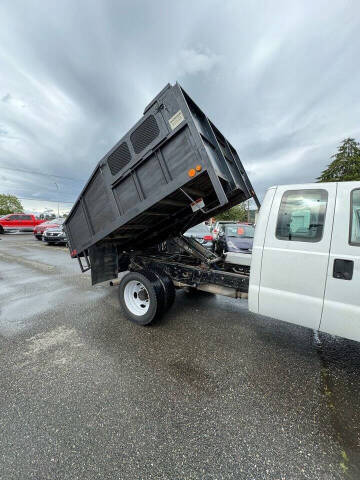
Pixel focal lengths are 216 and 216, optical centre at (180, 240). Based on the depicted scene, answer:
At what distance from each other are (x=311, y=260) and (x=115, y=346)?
277 centimetres

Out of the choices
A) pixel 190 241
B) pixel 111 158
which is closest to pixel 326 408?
pixel 190 241

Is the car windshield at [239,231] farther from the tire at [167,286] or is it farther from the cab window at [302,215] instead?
the cab window at [302,215]

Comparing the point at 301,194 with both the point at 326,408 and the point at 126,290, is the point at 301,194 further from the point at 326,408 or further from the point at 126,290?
the point at 126,290

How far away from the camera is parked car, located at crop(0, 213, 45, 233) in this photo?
794 inches

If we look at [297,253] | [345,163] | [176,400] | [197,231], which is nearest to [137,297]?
[176,400]

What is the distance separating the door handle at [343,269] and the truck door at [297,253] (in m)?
0.09

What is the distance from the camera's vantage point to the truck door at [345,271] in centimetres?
214

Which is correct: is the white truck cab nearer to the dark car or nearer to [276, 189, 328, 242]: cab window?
[276, 189, 328, 242]: cab window

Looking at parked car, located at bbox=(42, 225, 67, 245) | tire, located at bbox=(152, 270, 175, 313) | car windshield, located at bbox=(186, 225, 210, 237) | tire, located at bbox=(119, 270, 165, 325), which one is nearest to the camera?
tire, located at bbox=(119, 270, 165, 325)

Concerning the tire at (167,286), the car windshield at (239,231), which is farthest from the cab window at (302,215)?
the car windshield at (239,231)

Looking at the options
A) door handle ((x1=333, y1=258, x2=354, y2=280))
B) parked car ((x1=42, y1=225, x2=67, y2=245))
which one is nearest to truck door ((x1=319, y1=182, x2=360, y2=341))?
door handle ((x1=333, y1=258, x2=354, y2=280))

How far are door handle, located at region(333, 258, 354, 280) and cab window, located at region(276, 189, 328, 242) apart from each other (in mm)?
295

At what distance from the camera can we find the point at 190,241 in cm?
484

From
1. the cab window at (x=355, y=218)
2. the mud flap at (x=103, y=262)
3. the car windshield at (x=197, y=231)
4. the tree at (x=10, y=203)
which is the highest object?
the tree at (x=10, y=203)
